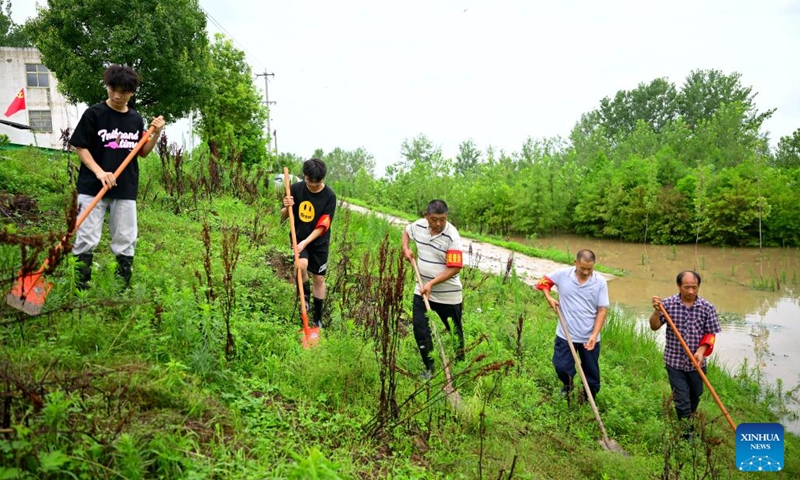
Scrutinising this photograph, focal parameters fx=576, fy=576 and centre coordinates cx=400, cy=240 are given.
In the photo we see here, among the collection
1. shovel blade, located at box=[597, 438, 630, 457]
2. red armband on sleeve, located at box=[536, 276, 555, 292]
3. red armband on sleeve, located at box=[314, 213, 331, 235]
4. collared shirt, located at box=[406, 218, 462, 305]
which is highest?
red armband on sleeve, located at box=[314, 213, 331, 235]

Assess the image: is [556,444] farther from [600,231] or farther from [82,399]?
[600,231]

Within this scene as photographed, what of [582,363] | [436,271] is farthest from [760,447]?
[436,271]

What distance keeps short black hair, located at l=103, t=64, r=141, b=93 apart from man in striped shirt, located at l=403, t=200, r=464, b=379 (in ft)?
8.22

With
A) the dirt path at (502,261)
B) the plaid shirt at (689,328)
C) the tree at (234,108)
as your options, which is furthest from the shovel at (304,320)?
the tree at (234,108)

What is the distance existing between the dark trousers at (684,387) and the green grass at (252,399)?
326mm

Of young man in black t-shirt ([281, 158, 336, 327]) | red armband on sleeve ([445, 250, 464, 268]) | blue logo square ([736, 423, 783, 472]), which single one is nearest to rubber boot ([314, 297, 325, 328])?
young man in black t-shirt ([281, 158, 336, 327])

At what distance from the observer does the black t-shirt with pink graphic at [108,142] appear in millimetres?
4137

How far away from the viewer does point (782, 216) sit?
67.3 feet

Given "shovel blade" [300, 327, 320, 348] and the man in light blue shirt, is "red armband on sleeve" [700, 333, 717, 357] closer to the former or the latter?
the man in light blue shirt

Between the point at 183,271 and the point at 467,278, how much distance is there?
601 cm

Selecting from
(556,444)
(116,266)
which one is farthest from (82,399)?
(556,444)

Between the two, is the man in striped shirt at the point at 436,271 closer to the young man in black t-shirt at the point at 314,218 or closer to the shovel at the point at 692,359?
the young man in black t-shirt at the point at 314,218

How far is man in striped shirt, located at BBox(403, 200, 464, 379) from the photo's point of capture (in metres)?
4.96

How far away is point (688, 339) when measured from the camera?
529 cm
